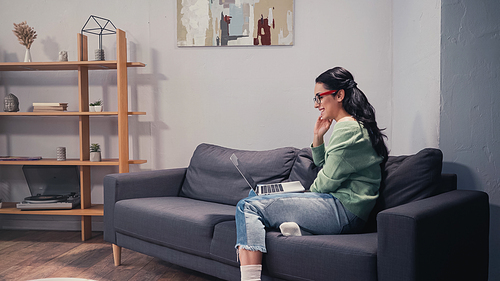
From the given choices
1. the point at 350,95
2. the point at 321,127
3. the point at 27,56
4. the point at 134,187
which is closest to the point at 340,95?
the point at 350,95

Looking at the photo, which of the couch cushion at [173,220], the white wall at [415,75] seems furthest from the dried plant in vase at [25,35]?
the white wall at [415,75]

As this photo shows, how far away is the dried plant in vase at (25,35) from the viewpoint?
327 centimetres

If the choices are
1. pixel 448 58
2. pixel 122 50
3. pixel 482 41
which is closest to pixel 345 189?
pixel 448 58

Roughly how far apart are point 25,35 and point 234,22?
174 centimetres

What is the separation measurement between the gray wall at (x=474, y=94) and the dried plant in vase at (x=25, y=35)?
310 cm

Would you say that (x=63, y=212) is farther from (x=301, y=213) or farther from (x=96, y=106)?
(x=301, y=213)

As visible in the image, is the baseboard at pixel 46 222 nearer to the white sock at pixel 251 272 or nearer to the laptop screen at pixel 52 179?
the laptop screen at pixel 52 179

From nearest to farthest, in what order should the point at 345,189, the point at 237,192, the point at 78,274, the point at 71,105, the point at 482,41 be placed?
the point at 345,189, the point at 482,41, the point at 78,274, the point at 237,192, the point at 71,105

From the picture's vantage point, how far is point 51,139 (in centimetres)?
356

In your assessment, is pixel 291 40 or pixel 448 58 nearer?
pixel 448 58

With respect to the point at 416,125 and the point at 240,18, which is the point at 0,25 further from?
the point at 416,125

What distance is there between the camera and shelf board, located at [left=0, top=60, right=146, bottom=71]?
3.14 meters

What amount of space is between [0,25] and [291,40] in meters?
2.61

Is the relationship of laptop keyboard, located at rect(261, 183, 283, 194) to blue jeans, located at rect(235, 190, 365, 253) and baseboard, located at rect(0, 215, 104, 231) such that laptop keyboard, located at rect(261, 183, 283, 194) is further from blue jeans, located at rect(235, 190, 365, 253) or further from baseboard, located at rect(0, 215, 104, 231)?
baseboard, located at rect(0, 215, 104, 231)
